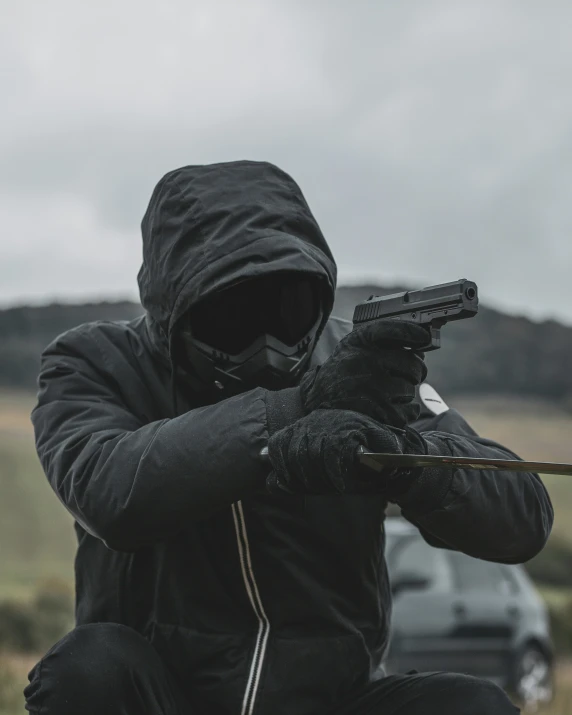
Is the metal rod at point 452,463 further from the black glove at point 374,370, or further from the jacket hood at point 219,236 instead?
the jacket hood at point 219,236

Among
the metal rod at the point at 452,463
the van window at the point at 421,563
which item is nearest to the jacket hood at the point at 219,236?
the metal rod at the point at 452,463

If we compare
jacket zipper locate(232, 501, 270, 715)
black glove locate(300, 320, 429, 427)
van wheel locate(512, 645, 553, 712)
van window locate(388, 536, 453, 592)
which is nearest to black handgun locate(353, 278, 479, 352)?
black glove locate(300, 320, 429, 427)

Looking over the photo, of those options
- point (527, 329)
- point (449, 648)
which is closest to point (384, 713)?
point (449, 648)

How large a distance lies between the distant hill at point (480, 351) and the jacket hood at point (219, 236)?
9.65 m

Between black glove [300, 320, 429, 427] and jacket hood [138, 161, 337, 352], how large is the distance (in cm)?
32

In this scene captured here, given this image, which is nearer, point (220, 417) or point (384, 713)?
point (220, 417)

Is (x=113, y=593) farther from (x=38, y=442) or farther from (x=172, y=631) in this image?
(x=38, y=442)

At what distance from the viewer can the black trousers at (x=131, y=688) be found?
Answer: 2.19 m

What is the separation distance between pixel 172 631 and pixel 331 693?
0.36 m

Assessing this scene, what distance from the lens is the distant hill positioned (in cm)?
1381

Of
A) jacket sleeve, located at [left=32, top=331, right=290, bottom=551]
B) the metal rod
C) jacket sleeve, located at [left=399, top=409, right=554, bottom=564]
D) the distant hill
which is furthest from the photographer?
the distant hill

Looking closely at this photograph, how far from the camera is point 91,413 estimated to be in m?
2.43

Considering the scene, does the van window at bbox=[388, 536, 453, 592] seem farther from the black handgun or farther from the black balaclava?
the black handgun

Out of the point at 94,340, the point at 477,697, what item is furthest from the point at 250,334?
the point at 477,697
